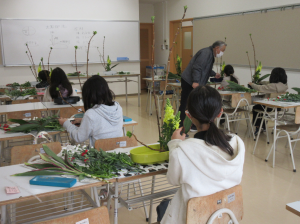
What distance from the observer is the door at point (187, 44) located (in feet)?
27.8

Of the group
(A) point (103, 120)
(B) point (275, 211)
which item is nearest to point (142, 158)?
(A) point (103, 120)

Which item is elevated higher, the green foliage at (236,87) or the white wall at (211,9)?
the white wall at (211,9)

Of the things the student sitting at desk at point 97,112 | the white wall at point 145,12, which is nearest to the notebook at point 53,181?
the student sitting at desk at point 97,112

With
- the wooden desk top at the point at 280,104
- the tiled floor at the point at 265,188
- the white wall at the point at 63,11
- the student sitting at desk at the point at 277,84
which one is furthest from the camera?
the white wall at the point at 63,11

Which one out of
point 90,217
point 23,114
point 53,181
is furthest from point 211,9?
point 90,217

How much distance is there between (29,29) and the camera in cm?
725

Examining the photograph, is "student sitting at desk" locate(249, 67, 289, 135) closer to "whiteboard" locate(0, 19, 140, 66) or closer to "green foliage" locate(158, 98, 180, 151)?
"green foliage" locate(158, 98, 180, 151)

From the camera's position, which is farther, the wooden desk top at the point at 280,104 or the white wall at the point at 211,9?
the white wall at the point at 211,9

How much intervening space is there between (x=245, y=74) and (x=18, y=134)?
5.23 m

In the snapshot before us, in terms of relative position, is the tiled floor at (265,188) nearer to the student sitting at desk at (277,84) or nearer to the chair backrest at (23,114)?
the student sitting at desk at (277,84)

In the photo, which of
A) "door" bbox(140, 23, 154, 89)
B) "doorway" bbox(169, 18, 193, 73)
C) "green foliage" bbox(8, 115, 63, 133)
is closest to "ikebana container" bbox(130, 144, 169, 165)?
"green foliage" bbox(8, 115, 63, 133)

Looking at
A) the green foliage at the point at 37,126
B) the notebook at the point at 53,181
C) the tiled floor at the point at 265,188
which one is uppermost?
the green foliage at the point at 37,126

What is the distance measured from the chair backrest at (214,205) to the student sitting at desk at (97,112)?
1243 millimetres

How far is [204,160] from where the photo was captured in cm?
137
